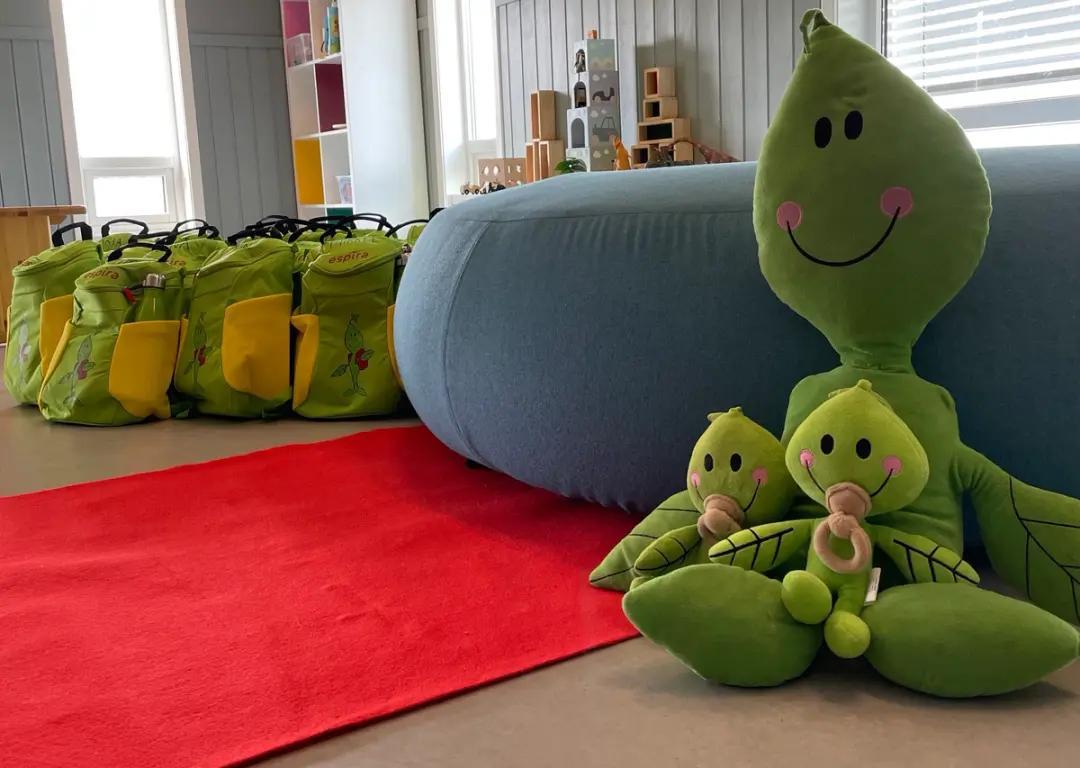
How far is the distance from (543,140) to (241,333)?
180 cm

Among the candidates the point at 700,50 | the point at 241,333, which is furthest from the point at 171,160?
the point at 241,333

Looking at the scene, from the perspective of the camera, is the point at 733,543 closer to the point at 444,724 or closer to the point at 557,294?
the point at 444,724

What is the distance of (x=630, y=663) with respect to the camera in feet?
3.34

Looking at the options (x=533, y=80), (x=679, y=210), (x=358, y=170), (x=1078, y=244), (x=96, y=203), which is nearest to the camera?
(x=1078, y=244)

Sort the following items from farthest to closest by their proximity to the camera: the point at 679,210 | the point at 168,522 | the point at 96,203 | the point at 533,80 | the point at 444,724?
the point at 96,203
the point at 533,80
the point at 168,522
the point at 679,210
the point at 444,724

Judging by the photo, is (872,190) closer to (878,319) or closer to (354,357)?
(878,319)

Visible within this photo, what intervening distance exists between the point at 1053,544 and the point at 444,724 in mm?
589

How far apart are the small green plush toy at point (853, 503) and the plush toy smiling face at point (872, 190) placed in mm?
118

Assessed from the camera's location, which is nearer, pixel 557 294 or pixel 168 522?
pixel 557 294

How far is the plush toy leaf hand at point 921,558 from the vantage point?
0.94 meters

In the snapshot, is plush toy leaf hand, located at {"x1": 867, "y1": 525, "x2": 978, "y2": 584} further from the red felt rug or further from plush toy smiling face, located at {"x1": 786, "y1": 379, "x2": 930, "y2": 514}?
the red felt rug

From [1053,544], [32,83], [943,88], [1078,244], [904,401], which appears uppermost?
[32,83]

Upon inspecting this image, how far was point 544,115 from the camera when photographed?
375 centimetres

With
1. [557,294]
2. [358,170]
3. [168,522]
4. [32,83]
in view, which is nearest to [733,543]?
[557,294]
